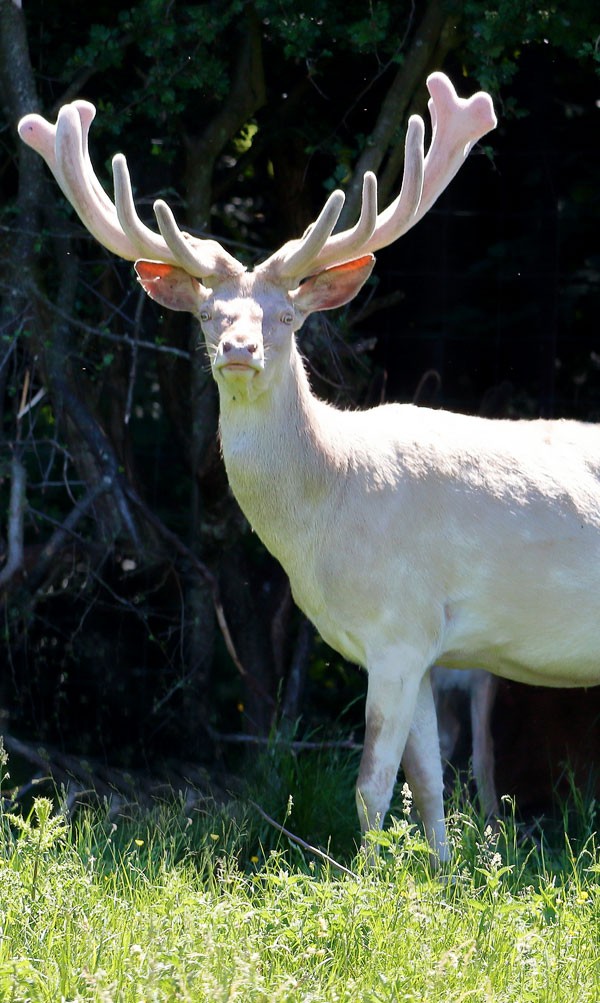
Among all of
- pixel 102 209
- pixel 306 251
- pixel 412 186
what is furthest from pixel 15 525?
pixel 412 186

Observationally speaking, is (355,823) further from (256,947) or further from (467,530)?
(256,947)

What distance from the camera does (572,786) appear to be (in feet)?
18.0

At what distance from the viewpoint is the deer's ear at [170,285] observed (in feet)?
15.4

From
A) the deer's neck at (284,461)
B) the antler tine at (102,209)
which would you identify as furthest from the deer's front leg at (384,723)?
the antler tine at (102,209)

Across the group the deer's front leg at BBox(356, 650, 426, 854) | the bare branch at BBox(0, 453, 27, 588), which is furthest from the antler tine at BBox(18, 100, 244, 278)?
the bare branch at BBox(0, 453, 27, 588)

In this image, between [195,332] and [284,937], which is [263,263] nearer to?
[195,332]

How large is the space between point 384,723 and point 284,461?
0.92m

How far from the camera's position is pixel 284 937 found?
3594 millimetres

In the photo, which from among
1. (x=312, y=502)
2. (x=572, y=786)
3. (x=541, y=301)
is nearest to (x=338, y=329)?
(x=541, y=301)

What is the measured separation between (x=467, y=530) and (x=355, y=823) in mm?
1347

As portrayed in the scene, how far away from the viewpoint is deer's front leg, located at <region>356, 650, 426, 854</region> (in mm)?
4629

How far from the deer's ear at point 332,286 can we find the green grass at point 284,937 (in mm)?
1732

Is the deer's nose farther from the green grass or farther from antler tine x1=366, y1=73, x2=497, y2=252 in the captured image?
the green grass

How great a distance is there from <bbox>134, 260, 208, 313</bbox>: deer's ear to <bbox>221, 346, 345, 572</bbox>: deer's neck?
388 millimetres
